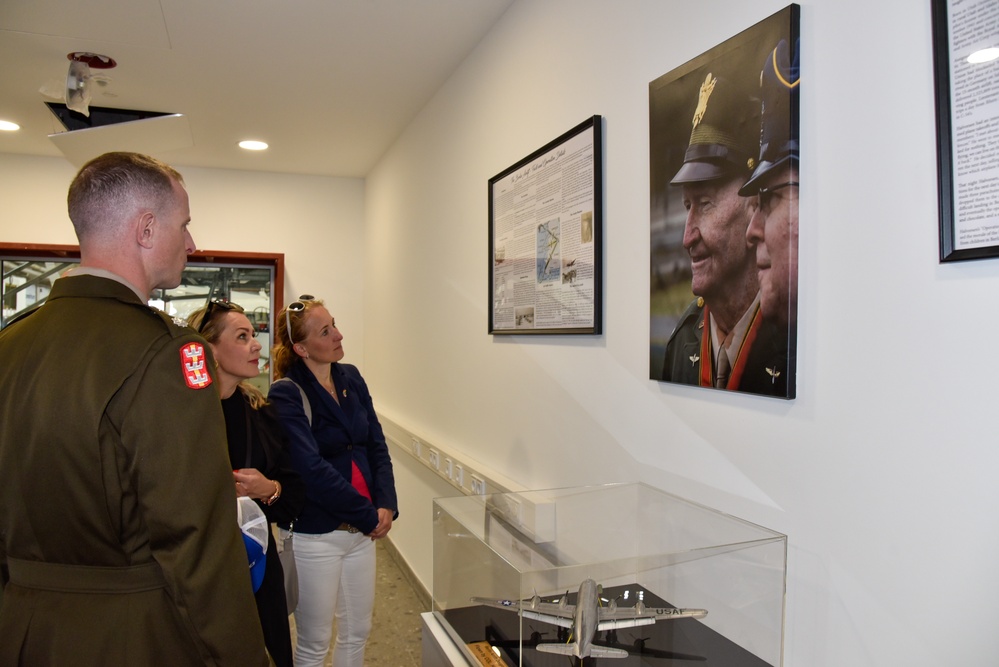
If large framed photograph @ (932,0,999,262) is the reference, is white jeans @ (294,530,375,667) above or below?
below

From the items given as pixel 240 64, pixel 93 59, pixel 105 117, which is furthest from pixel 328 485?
pixel 105 117

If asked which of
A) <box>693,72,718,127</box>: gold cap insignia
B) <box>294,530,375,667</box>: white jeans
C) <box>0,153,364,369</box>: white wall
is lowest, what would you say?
<box>294,530,375,667</box>: white jeans

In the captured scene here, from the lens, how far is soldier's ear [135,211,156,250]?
1312mm

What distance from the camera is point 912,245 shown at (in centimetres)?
107

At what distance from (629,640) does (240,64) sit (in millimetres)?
3095

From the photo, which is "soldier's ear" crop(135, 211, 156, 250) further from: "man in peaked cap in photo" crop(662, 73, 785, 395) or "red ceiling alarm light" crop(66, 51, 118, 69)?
"red ceiling alarm light" crop(66, 51, 118, 69)

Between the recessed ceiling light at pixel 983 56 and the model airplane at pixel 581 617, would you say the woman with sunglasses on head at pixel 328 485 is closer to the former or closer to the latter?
the model airplane at pixel 581 617

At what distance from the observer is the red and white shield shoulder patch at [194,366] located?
1.22m

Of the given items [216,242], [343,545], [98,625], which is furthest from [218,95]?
[98,625]

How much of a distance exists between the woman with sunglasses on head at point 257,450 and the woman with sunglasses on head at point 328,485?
0.11m

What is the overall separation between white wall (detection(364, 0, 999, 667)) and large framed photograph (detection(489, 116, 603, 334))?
0.06 meters

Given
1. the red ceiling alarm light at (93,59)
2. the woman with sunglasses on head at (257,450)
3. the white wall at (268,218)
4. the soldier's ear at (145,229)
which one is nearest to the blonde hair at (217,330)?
the woman with sunglasses on head at (257,450)

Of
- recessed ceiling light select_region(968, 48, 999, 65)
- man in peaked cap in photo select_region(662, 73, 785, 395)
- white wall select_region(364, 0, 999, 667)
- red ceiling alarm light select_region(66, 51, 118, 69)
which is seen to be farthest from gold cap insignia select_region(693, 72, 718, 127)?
red ceiling alarm light select_region(66, 51, 118, 69)

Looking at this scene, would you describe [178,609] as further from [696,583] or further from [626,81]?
[626,81]
